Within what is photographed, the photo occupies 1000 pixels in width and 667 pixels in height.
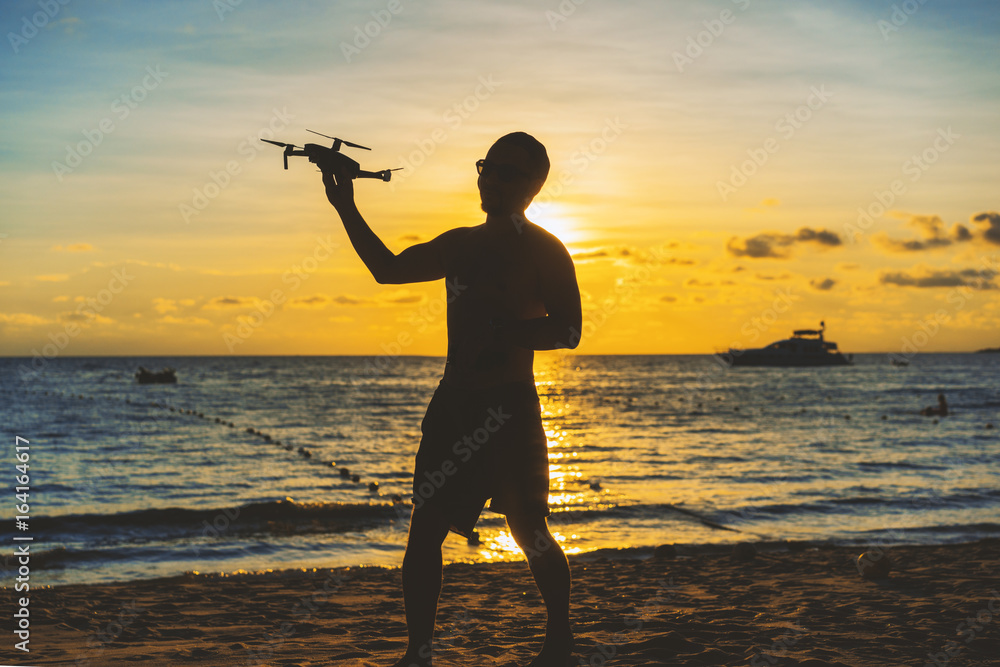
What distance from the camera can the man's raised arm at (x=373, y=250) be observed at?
308 centimetres

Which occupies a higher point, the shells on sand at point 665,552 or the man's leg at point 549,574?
the man's leg at point 549,574

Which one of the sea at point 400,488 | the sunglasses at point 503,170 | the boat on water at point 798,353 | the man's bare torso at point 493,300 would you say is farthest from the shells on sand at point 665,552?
the boat on water at point 798,353

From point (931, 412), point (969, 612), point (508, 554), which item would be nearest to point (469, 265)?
point (969, 612)

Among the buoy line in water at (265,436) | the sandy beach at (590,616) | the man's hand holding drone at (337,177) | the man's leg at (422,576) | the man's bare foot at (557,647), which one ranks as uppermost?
the man's hand holding drone at (337,177)

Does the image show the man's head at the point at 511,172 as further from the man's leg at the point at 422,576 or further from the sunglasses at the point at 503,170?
the man's leg at the point at 422,576

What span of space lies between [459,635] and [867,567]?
12.6 feet

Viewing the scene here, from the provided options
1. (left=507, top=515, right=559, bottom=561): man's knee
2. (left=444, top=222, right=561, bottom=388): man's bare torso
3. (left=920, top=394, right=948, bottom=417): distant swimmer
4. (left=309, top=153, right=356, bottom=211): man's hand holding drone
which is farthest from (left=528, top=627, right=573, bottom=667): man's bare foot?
(left=920, top=394, right=948, bottom=417): distant swimmer

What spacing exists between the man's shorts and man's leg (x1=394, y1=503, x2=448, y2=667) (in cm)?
5

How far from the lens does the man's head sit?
3010 millimetres

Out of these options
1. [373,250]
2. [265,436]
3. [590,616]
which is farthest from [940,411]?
[373,250]

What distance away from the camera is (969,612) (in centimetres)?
505

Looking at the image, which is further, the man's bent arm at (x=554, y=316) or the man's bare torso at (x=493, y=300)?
the man's bare torso at (x=493, y=300)

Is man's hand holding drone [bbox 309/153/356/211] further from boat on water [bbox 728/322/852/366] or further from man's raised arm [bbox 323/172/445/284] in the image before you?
boat on water [bbox 728/322/852/366]

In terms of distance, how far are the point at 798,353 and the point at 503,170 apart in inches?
3976
